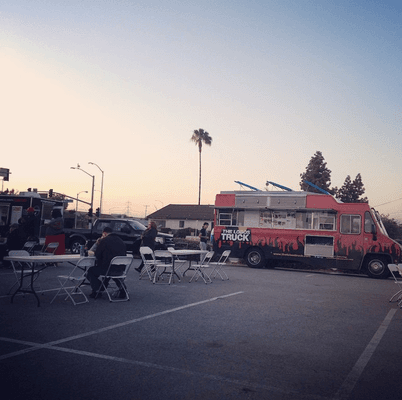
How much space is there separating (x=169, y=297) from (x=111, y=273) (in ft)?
4.88

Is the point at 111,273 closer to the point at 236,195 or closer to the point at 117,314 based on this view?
the point at 117,314

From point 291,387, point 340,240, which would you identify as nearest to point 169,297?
point 291,387

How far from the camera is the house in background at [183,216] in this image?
220 ft

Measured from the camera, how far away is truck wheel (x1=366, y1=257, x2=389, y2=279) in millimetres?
17198

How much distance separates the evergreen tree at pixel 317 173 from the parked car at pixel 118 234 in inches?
1249

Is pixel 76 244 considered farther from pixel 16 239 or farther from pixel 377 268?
pixel 377 268

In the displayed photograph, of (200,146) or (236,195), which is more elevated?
(200,146)

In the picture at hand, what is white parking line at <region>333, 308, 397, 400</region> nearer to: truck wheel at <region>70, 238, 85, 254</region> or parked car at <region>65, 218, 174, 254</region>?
parked car at <region>65, 218, 174, 254</region>

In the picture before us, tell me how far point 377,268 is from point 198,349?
13.8m

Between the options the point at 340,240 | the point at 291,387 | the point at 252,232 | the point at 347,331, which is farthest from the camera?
the point at 252,232

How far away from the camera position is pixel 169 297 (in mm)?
9750

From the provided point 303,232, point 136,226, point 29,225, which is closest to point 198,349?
point 29,225

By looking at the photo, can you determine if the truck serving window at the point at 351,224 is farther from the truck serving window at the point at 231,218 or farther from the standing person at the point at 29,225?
the standing person at the point at 29,225

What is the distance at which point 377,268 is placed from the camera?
17.3 metres
